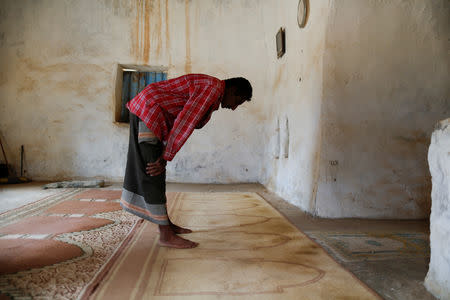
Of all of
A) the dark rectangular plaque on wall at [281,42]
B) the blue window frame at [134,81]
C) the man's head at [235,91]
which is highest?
the dark rectangular plaque on wall at [281,42]

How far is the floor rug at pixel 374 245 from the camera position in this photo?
5.28ft

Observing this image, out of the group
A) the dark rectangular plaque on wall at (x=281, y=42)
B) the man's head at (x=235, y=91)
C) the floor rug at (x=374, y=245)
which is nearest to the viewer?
the floor rug at (x=374, y=245)

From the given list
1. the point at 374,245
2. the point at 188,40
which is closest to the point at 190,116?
the point at 374,245

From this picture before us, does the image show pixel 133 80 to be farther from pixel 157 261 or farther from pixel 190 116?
pixel 157 261

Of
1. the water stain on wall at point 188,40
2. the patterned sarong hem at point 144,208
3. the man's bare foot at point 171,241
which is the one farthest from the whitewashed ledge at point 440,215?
the water stain on wall at point 188,40

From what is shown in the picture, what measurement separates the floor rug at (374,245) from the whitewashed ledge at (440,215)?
40cm

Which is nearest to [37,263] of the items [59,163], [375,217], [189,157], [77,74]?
[375,217]

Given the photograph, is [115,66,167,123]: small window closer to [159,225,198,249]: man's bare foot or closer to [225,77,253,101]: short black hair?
[225,77,253,101]: short black hair

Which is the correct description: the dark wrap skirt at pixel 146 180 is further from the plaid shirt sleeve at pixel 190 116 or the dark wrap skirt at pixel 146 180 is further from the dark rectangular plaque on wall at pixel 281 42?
the dark rectangular plaque on wall at pixel 281 42

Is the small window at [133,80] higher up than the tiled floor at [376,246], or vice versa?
the small window at [133,80]

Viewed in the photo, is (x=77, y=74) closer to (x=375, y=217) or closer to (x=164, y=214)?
(x=164, y=214)

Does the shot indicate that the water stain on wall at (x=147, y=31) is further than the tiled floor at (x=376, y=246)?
Yes

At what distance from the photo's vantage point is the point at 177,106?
5.80 ft

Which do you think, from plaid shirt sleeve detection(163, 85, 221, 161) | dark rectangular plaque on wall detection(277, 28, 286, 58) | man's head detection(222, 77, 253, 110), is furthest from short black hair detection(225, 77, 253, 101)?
dark rectangular plaque on wall detection(277, 28, 286, 58)
